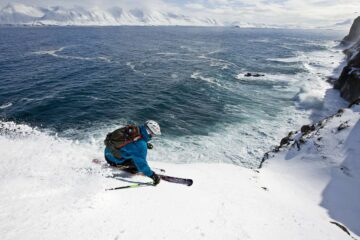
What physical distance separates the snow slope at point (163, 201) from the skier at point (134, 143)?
86cm

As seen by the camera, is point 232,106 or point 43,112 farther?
point 232,106

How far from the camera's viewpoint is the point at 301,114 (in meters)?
37.6

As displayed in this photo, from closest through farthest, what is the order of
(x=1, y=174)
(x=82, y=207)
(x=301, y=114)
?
(x=82, y=207) < (x=1, y=174) < (x=301, y=114)

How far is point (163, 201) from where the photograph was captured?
979cm

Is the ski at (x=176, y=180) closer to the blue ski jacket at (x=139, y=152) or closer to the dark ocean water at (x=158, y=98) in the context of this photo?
the blue ski jacket at (x=139, y=152)

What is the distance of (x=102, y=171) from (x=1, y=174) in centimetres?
363

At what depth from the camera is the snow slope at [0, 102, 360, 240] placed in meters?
7.16

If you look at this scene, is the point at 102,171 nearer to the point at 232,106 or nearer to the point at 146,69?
the point at 232,106

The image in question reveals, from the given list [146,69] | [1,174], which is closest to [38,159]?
[1,174]

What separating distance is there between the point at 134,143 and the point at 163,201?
2.68 meters

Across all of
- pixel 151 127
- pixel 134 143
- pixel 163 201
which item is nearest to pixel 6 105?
pixel 134 143

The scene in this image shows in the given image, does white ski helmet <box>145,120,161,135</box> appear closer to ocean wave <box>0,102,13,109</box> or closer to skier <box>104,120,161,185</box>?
skier <box>104,120,161,185</box>

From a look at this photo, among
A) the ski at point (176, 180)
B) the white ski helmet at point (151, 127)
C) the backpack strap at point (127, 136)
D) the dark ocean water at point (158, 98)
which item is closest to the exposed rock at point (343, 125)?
the dark ocean water at point (158, 98)

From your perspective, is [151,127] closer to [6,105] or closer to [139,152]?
[139,152]
